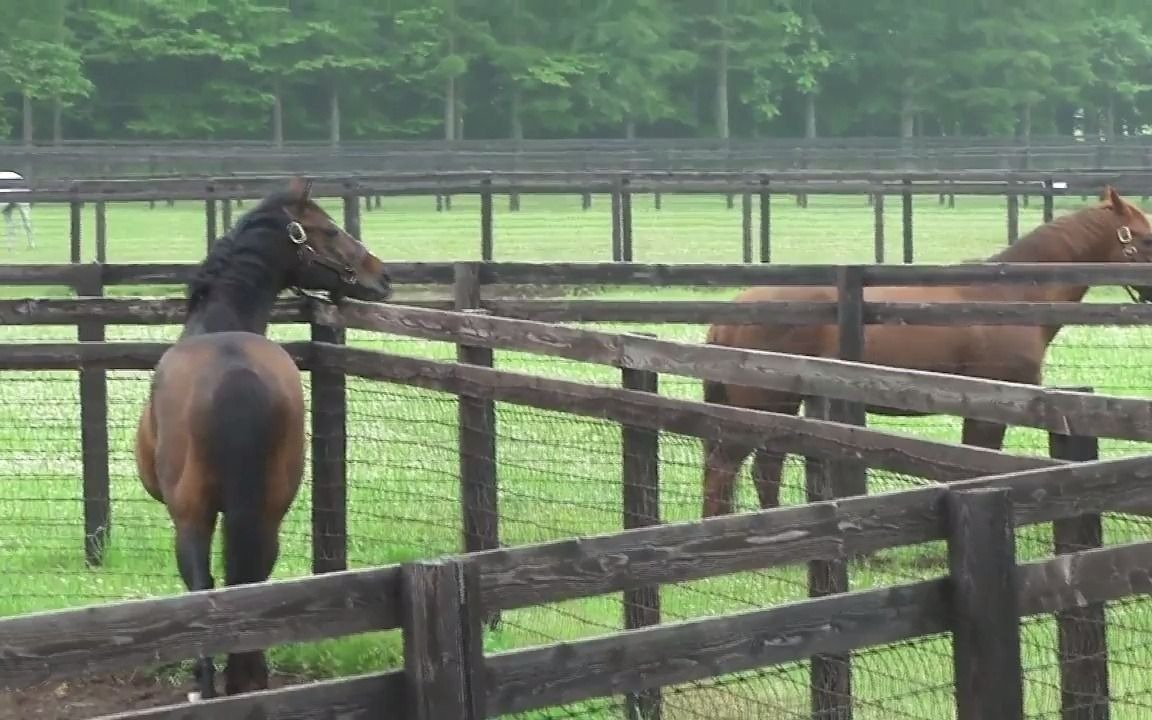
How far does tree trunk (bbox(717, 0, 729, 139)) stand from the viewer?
5991 cm

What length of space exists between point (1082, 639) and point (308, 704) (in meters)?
2.53

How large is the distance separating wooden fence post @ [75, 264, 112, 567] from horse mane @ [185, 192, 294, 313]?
2.13 meters

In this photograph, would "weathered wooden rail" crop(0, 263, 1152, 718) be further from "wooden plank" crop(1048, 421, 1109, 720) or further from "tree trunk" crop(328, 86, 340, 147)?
"tree trunk" crop(328, 86, 340, 147)

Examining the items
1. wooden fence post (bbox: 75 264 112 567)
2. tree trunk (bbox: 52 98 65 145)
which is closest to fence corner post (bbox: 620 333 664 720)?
wooden fence post (bbox: 75 264 112 567)

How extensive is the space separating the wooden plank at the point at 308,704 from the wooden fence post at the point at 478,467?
423 cm

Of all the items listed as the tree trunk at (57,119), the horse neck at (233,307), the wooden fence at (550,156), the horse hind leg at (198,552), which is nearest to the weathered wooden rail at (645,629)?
the horse hind leg at (198,552)

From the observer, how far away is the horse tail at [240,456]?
643 cm

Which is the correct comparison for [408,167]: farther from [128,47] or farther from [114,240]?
[128,47]

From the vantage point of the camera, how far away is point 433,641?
3.34 meters

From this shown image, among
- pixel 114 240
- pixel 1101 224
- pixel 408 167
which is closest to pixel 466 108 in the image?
pixel 408 167

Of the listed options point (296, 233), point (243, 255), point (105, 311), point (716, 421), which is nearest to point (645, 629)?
point (716, 421)

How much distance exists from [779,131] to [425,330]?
201 ft

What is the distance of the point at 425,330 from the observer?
7.76 m

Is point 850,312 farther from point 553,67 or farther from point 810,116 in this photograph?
point 810,116
